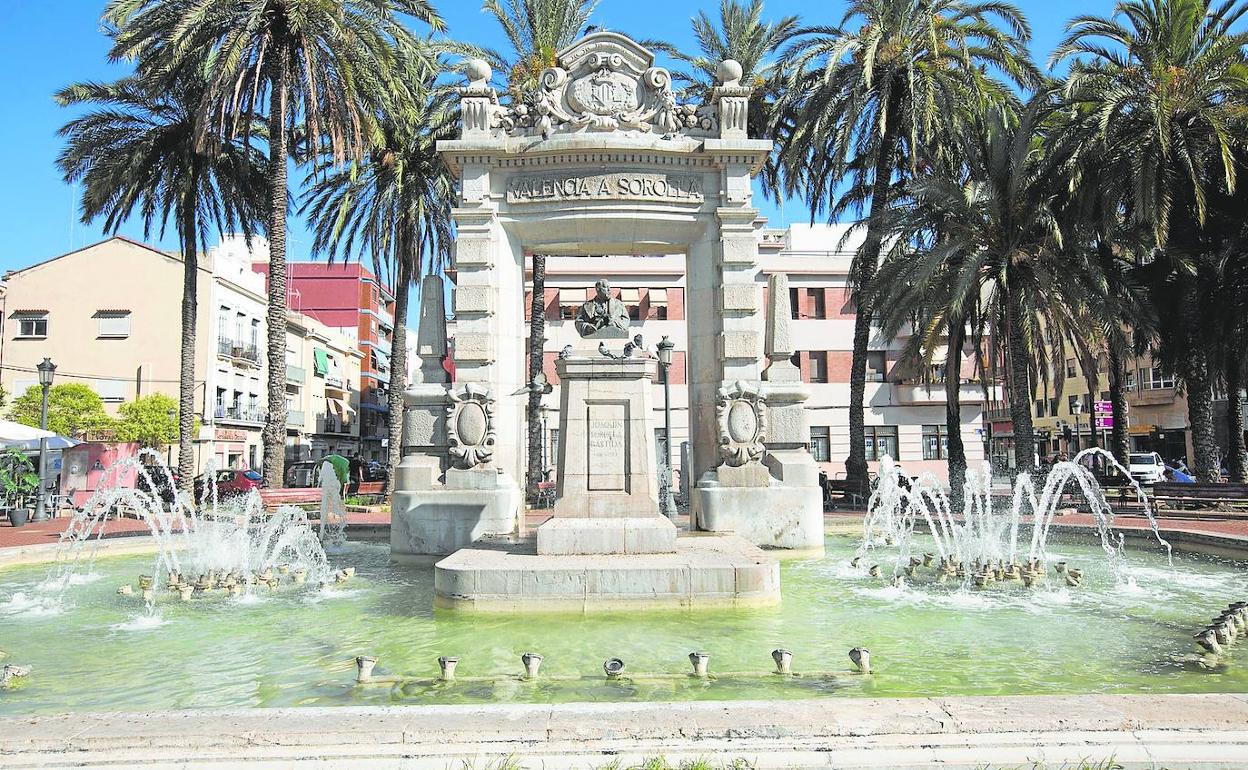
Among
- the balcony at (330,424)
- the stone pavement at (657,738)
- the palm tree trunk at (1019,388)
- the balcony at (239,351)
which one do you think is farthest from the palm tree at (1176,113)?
the balcony at (330,424)

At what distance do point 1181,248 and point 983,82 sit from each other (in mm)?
6836

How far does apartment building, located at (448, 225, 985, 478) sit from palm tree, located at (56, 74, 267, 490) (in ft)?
57.9

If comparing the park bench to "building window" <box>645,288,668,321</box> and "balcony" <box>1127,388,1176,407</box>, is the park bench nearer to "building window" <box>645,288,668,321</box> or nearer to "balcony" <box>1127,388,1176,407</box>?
"building window" <box>645,288,668,321</box>

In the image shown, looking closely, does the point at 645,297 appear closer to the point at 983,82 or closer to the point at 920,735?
the point at 983,82

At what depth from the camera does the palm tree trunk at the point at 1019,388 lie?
73.5ft

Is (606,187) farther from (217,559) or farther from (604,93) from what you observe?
(217,559)

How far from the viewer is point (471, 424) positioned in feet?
46.2

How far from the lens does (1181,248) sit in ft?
71.9

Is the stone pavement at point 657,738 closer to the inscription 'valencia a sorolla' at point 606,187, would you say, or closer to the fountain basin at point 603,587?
the fountain basin at point 603,587

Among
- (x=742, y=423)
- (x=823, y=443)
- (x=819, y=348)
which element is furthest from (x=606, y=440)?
(x=819, y=348)

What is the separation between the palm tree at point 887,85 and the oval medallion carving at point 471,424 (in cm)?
1471

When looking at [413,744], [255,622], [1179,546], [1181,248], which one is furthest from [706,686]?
[1181,248]

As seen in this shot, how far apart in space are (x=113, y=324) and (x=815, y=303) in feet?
119

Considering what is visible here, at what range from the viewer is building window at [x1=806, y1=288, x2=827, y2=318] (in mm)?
44562
